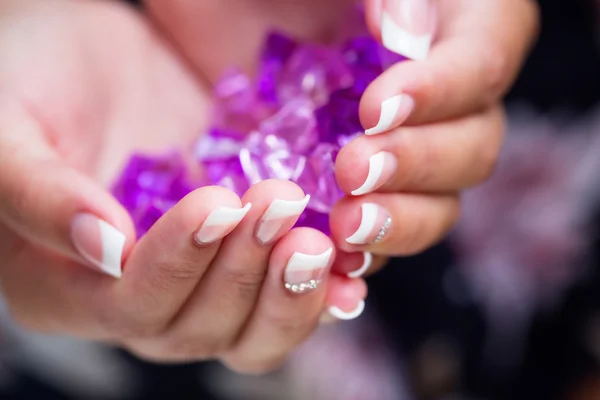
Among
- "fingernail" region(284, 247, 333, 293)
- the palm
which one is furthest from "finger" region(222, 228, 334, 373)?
the palm

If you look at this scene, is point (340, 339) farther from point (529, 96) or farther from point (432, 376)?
point (529, 96)

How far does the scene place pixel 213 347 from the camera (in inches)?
19.3

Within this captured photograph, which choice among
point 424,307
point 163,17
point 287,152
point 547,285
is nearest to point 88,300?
point 287,152

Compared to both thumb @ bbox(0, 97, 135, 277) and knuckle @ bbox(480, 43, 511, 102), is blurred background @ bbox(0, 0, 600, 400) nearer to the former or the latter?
knuckle @ bbox(480, 43, 511, 102)

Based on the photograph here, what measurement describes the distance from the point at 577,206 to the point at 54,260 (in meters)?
0.60

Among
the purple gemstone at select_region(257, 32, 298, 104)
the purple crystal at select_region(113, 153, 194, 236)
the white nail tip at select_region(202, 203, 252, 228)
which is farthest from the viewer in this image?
the purple gemstone at select_region(257, 32, 298, 104)

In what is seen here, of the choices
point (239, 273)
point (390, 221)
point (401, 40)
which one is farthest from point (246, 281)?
point (401, 40)

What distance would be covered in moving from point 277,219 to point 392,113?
11 cm

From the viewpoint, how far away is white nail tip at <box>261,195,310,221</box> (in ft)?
1.18

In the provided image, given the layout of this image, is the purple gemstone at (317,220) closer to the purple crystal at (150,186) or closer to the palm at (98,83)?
the purple crystal at (150,186)

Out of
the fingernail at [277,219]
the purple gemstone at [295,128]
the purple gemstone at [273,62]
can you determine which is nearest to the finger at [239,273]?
the fingernail at [277,219]

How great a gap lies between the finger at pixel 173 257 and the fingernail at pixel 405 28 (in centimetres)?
19

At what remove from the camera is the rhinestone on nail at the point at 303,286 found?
0.40 metres

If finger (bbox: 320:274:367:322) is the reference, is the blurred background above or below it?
below
